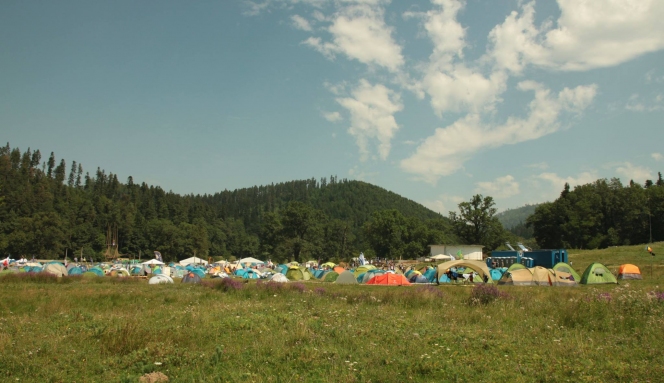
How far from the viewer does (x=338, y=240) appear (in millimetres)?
110500

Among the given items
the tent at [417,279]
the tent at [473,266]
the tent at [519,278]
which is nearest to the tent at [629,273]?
the tent at [519,278]

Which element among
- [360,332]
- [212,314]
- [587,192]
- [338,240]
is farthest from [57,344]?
[338,240]

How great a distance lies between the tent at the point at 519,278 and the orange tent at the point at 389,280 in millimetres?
5656

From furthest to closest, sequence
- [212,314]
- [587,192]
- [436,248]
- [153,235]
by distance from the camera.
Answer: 1. [153,235]
2. [587,192]
3. [436,248]
4. [212,314]

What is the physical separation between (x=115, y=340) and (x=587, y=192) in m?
87.1

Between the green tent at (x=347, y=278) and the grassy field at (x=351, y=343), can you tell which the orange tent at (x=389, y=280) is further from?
the grassy field at (x=351, y=343)

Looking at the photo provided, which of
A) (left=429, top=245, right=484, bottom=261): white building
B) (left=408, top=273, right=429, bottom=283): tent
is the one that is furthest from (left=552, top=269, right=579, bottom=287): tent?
(left=429, top=245, right=484, bottom=261): white building

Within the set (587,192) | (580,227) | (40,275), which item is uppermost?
(587,192)

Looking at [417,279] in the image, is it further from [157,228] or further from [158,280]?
[157,228]

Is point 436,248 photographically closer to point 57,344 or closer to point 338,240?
point 338,240

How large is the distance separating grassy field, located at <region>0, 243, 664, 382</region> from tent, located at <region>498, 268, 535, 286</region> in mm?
11926

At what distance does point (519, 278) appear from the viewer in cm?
2419

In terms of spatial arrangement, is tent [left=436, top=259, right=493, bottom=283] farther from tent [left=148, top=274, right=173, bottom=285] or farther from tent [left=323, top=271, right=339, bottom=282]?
tent [left=148, top=274, right=173, bottom=285]

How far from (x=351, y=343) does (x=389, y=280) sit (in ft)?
63.2
